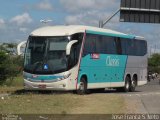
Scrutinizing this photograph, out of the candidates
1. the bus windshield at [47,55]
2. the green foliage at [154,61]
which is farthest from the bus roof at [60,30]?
the green foliage at [154,61]

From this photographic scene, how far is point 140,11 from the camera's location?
4778cm

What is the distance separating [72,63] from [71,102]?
604 centimetres

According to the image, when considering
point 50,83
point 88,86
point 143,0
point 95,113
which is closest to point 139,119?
point 95,113

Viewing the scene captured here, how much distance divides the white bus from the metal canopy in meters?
17.2

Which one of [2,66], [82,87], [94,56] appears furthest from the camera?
[2,66]

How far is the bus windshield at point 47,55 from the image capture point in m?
24.8

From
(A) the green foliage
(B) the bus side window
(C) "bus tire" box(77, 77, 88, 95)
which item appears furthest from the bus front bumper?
(A) the green foliage

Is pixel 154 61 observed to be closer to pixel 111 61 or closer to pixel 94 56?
pixel 111 61

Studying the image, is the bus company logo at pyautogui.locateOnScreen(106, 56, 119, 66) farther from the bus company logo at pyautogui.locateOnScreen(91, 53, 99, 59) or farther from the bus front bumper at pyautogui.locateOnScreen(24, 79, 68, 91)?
the bus front bumper at pyautogui.locateOnScreen(24, 79, 68, 91)

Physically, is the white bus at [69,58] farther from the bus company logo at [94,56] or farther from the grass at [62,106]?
the grass at [62,106]

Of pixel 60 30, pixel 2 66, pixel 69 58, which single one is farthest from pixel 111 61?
pixel 2 66

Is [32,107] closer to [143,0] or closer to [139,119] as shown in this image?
[139,119]

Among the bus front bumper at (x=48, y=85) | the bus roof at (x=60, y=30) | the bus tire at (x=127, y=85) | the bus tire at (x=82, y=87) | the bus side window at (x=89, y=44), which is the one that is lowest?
the bus tire at (x=127, y=85)

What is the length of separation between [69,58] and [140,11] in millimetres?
24032
